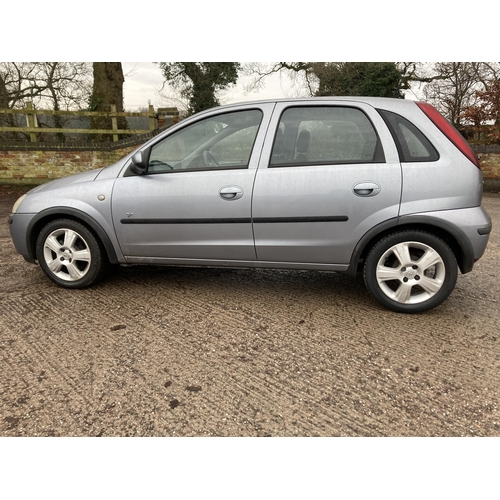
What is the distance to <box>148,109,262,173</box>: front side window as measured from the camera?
135 inches

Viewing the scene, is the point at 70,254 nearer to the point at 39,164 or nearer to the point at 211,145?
the point at 211,145

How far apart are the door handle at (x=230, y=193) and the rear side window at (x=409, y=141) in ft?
4.23

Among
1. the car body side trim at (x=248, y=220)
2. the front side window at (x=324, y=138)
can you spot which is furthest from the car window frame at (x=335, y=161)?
the car body side trim at (x=248, y=220)

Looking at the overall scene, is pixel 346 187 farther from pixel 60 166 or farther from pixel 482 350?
pixel 60 166

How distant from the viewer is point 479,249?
3.12 m

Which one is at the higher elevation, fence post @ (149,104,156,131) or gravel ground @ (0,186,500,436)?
fence post @ (149,104,156,131)

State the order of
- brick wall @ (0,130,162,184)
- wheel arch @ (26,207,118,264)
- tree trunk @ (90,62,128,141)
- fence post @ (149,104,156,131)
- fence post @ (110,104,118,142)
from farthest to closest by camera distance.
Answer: fence post @ (149,104,156,131) → tree trunk @ (90,62,128,141) → fence post @ (110,104,118,142) → brick wall @ (0,130,162,184) → wheel arch @ (26,207,118,264)

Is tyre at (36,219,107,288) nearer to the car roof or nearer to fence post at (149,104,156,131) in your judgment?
the car roof

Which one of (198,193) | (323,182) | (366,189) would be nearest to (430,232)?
(366,189)

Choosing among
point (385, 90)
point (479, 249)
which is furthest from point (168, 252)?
point (385, 90)

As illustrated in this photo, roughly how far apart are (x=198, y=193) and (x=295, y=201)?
2.70 ft

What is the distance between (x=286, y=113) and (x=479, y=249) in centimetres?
189

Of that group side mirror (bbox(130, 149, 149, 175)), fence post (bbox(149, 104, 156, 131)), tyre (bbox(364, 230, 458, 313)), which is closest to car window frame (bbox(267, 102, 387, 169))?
tyre (bbox(364, 230, 458, 313))

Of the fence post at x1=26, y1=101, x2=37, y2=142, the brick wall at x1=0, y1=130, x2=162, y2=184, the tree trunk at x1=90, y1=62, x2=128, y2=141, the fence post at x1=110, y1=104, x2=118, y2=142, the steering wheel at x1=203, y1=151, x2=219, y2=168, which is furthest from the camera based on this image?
the tree trunk at x1=90, y1=62, x2=128, y2=141
